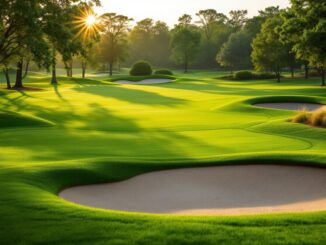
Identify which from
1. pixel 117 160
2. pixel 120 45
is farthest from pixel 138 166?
pixel 120 45

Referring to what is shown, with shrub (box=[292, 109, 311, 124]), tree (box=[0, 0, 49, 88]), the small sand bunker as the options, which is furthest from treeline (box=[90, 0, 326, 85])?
tree (box=[0, 0, 49, 88])

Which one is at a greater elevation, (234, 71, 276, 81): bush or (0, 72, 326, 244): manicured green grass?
(234, 71, 276, 81): bush

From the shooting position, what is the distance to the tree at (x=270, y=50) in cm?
6925

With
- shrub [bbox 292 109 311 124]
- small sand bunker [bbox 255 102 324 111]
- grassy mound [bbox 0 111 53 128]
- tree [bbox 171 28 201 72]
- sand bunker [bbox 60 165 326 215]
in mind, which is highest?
tree [bbox 171 28 201 72]

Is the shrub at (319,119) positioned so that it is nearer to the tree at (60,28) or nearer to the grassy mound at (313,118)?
the grassy mound at (313,118)

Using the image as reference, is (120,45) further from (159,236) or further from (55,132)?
(159,236)

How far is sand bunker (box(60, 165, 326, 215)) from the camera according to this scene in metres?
9.45

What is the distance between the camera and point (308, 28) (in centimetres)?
4025

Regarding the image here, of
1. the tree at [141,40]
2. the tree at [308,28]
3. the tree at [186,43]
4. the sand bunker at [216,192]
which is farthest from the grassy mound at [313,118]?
the tree at [141,40]

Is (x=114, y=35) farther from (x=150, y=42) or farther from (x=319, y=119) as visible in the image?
(x=319, y=119)

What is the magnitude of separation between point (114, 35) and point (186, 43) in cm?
2076

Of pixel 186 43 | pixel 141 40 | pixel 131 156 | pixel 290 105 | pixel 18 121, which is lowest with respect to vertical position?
pixel 18 121

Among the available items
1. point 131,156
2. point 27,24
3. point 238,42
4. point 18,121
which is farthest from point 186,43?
point 131,156

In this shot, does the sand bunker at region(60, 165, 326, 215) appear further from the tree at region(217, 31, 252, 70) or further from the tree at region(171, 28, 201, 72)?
the tree at region(171, 28, 201, 72)
